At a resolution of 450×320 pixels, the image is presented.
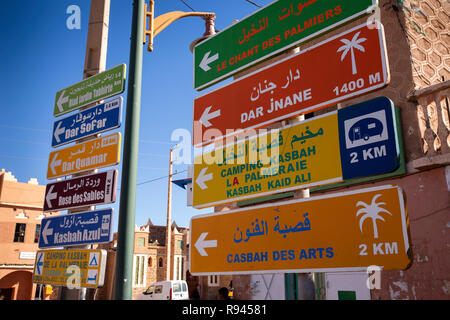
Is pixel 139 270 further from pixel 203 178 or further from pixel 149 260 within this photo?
pixel 203 178

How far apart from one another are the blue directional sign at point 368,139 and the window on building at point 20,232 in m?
22.6

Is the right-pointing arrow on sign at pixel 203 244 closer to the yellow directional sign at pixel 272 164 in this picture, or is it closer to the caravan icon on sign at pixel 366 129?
the yellow directional sign at pixel 272 164

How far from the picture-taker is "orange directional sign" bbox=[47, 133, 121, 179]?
501 cm

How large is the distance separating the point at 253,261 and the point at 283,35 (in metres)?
2.09

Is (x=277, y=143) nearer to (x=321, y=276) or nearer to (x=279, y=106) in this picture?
(x=279, y=106)

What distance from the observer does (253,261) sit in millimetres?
2912

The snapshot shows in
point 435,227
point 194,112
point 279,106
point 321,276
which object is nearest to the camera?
point 279,106

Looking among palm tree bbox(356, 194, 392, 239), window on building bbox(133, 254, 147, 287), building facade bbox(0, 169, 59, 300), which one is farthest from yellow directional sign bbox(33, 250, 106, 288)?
window on building bbox(133, 254, 147, 287)

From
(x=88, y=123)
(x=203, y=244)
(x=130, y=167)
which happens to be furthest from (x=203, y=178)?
(x=88, y=123)

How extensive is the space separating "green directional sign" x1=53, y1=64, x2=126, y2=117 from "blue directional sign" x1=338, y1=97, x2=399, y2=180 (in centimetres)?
355

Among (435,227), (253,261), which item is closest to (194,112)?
(253,261)

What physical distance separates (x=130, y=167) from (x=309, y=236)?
232 centimetres

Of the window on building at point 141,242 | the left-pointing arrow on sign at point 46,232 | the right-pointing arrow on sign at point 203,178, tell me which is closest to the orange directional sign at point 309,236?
the right-pointing arrow on sign at point 203,178
